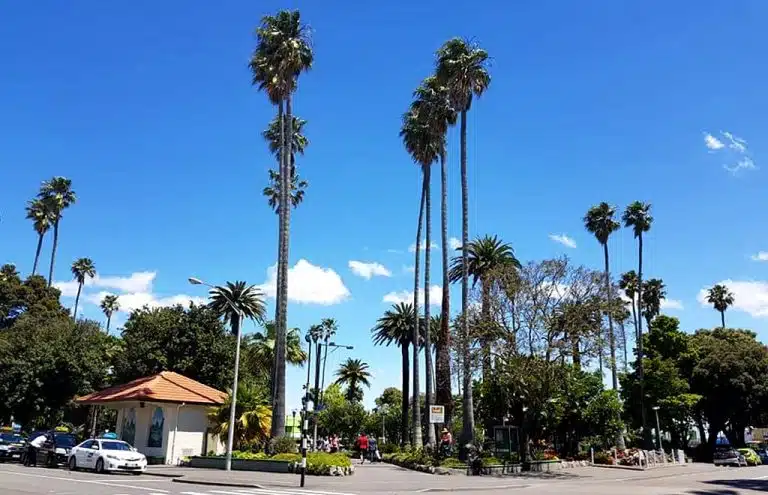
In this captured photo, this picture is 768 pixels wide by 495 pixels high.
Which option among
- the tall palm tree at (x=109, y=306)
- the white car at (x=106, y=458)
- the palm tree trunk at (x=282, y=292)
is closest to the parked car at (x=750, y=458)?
the palm tree trunk at (x=282, y=292)

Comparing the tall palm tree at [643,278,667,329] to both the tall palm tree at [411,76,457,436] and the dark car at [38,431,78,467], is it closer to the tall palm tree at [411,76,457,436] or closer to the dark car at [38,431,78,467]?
the tall palm tree at [411,76,457,436]

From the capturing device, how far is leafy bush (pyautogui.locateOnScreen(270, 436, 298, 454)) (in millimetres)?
28719

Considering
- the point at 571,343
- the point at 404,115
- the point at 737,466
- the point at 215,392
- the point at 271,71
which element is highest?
the point at 404,115

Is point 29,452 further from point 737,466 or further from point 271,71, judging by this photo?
point 737,466

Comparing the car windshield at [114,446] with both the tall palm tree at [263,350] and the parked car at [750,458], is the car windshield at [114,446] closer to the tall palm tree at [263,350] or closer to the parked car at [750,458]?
the tall palm tree at [263,350]

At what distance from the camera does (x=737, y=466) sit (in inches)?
1832

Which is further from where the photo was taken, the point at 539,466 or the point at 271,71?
the point at 271,71

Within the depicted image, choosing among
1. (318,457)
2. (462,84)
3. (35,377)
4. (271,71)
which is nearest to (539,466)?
(318,457)

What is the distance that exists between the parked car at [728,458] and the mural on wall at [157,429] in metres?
40.6

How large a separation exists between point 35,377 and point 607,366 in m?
35.8

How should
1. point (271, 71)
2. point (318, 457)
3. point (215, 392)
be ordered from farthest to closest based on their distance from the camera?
point (215, 392)
point (271, 71)
point (318, 457)

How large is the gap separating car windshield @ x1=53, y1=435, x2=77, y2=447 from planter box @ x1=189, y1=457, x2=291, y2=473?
290 inches

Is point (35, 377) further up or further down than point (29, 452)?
further up

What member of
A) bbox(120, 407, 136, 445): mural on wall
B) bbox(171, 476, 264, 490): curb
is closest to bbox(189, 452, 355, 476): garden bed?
bbox(171, 476, 264, 490): curb
